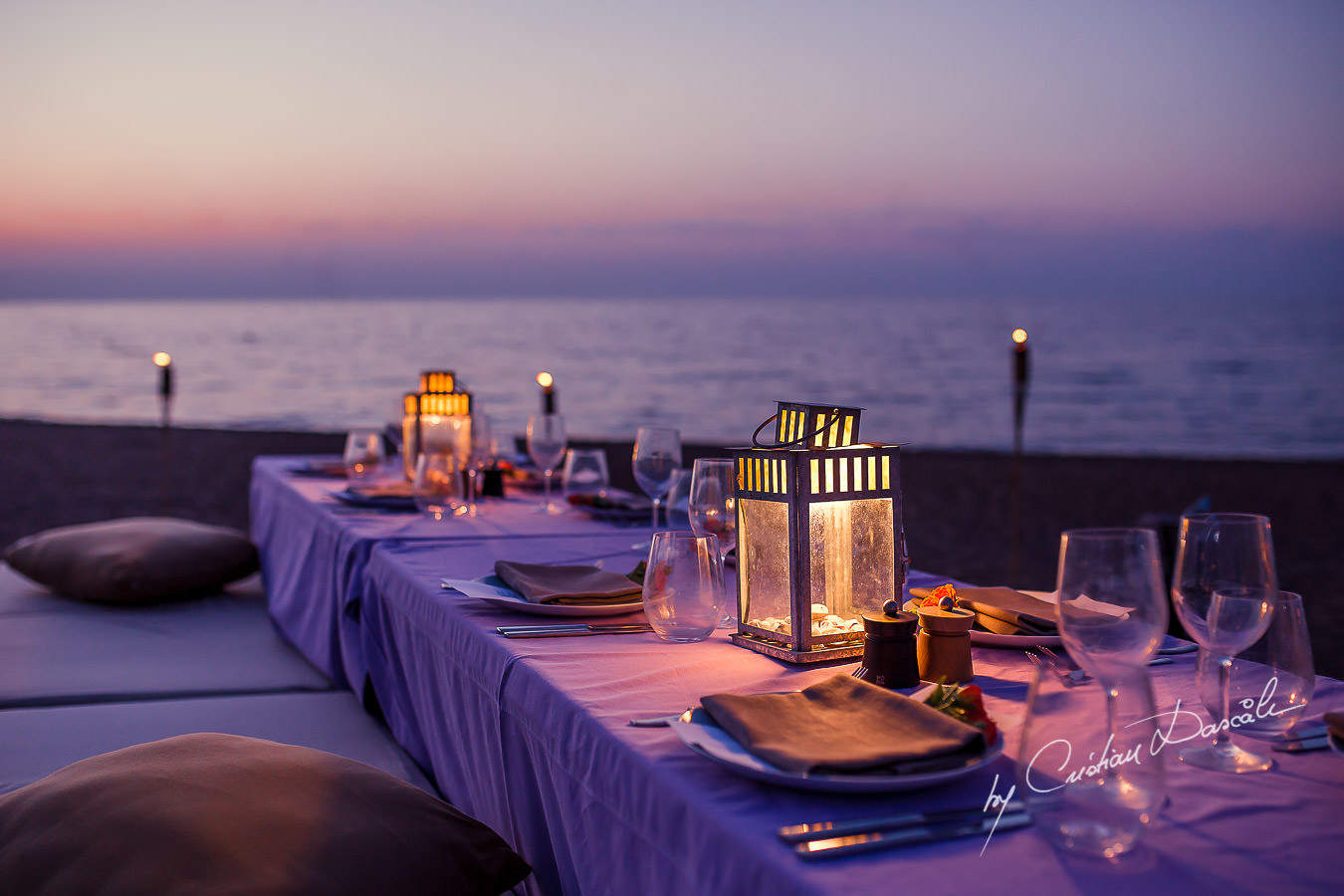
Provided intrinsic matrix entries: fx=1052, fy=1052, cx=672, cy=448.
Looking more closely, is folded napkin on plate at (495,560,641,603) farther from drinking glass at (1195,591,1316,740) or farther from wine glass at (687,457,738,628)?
drinking glass at (1195,591,1316,740)

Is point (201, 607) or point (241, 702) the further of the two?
point (201, 607)

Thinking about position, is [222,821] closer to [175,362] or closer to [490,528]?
[490,528]

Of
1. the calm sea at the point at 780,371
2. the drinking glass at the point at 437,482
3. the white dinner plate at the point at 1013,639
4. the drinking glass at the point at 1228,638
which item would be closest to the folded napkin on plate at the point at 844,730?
the drinking glass at the point at 1228,638

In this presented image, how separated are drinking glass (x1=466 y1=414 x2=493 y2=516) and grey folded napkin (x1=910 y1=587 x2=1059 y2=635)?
1582mm

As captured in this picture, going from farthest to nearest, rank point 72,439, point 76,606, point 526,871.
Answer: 1. point 72,439
2. point 76,606
3. point 526,871

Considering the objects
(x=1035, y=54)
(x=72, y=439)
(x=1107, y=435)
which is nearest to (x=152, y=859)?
(x=72, y=439)

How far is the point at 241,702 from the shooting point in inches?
87.4

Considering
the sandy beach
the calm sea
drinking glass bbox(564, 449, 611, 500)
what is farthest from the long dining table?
the calm sea

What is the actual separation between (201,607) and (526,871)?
7.61 feet

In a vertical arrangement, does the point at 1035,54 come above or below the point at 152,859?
above

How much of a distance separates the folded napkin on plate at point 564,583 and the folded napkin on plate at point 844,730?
1.87 ft

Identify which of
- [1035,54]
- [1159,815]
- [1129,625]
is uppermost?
[1035,54]

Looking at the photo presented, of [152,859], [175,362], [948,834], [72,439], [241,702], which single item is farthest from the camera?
[175,362]

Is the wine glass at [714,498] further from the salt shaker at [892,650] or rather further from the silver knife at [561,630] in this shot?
the salt shaker at [892,650]
